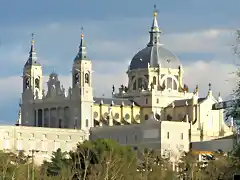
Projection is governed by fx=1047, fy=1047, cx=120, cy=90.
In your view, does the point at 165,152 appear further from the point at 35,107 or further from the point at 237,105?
the point at 237,105

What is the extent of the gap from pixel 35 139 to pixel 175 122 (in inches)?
738

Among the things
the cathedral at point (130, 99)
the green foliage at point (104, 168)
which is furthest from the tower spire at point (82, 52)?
the green foliage at point (104, 168)

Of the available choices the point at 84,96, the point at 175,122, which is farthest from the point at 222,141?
the point at 84,96

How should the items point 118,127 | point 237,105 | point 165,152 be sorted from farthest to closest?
point 118,127 < point 165,152 < point 237,105

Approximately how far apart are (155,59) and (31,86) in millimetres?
18761

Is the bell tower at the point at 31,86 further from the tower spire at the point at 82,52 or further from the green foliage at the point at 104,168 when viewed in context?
the green foliage at the point at 104,168

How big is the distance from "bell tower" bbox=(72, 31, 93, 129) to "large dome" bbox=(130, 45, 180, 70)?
9.34 m

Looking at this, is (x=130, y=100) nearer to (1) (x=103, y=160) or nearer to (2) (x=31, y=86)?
(2) (x=31, y=86)

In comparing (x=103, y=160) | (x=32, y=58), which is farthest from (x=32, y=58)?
(x=103, y=160)

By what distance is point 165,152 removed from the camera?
131625mm

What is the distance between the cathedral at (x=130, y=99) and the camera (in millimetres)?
145500

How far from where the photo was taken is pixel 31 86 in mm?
154625

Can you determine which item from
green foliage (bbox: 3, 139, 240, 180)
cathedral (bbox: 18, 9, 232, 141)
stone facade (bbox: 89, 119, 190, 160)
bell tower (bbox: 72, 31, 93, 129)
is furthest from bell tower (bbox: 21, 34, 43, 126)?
green foliage (bbox: 3, 139, 240, 180)

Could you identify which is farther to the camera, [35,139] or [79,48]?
[79,48]
